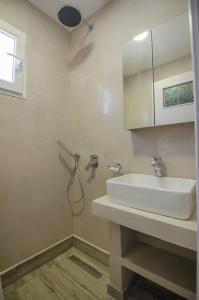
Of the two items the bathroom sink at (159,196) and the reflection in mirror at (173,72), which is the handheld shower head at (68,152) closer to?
the bathroom sink at (159,196)

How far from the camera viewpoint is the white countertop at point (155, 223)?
2.38ft

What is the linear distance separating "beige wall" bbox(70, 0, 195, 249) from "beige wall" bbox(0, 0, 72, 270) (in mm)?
189

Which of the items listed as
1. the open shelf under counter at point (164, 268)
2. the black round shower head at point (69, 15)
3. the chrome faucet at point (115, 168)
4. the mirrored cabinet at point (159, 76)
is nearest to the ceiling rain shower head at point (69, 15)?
the black round shower head at point (69, 15)

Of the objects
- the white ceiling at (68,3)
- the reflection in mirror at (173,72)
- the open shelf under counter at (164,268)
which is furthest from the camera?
the white ceiling at (68,3)

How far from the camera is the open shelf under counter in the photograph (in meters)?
0.90

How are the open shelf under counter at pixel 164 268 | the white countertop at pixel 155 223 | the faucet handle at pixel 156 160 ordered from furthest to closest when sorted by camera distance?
the faucet handle at pixel 156 160
the open shelf under counter at pixel 164 268
the white countertop at pixel 155 223

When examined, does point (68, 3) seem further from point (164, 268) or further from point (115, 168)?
point (164, 268)

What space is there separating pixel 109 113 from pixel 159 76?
19.7 inches

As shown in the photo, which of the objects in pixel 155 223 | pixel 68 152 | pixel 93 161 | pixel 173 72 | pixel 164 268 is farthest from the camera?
pixel 68 152

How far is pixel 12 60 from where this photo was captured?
135 centimetres

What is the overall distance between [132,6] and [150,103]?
34.5 inches

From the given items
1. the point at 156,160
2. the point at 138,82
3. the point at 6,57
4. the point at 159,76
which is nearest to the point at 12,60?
the point at 6,57

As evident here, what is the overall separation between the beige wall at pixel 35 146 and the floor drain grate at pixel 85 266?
9.5 inches

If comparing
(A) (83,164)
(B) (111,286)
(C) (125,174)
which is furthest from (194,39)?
(B) (111,286)
